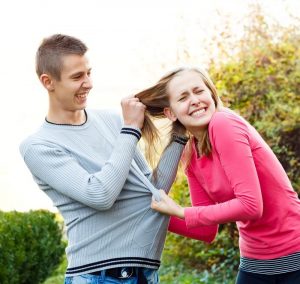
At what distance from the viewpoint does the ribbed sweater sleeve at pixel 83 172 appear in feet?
9.98

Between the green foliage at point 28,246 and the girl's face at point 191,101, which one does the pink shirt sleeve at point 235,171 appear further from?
the green foliage at point 28,246

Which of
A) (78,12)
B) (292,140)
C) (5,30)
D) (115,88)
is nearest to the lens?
(292,140)

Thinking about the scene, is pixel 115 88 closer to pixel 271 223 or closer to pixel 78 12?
pixel 78 12

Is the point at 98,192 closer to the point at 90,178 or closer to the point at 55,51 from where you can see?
the point at 90,178

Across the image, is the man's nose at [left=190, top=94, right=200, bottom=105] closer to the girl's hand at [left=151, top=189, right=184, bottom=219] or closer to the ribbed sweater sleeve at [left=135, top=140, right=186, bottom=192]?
the ribbed sweater sleeve at [left=135, top=140, right=186, bottom=192]

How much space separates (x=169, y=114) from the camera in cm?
350

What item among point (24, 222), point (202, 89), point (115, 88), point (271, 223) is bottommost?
point (24, 222)

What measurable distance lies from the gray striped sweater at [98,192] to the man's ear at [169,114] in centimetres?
28

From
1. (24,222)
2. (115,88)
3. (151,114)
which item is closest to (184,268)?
(24,222)

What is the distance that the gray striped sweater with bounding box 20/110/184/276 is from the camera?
3068mm

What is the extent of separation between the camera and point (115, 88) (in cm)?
1064

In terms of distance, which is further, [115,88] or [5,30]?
[5,30]

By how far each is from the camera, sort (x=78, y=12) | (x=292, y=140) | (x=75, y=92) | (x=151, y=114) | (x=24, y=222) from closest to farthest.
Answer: (x=75, y=92), (x=151, y=114), (x=292, y=140), (x=24, y=222), (x=78, y=12)

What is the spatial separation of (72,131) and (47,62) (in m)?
0.32
